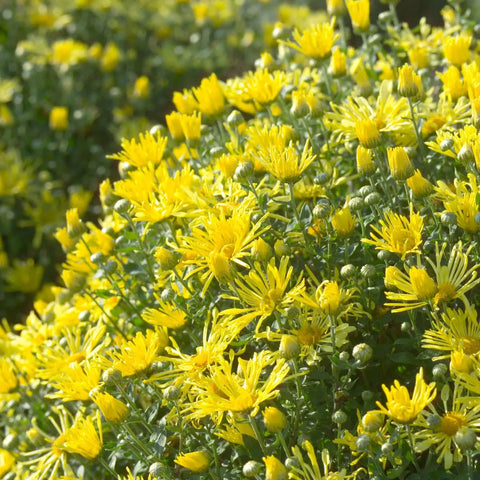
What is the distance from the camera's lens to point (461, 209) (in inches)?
73.2

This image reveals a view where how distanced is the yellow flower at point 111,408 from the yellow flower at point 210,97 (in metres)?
1.18

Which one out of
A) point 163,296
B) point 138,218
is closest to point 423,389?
point 163,296

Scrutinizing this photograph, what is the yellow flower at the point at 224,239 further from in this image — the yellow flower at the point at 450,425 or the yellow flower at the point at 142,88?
the yellow flower at the point at 142,88

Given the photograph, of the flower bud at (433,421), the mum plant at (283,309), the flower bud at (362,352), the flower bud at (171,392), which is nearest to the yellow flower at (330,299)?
the mum plant at (283,309)

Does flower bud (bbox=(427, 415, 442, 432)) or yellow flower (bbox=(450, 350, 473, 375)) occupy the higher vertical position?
yellow flower (bbox=(450, 350, 473, 375))

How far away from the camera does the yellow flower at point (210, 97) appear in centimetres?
261

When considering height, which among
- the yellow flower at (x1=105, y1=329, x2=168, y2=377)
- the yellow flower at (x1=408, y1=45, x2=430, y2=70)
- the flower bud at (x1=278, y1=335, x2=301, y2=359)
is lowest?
the yellow flower at (x1=105, y1=329, x2=168, y2=377)

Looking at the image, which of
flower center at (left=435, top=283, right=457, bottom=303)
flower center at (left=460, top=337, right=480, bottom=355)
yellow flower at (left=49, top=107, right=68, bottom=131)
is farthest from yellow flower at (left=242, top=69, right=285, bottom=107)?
yellow flower at (left=49, top=107, right=68, bottom=131)

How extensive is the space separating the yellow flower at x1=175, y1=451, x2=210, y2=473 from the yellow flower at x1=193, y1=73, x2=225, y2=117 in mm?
1297

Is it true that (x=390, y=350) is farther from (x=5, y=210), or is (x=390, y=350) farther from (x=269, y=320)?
(x=5, y=210)

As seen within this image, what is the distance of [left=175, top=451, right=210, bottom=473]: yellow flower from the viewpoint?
5.77 ft

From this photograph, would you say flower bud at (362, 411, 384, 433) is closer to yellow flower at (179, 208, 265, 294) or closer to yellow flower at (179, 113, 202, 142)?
yellow flower at (179, 208, 265, 294)

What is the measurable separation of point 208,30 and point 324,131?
3986 mm

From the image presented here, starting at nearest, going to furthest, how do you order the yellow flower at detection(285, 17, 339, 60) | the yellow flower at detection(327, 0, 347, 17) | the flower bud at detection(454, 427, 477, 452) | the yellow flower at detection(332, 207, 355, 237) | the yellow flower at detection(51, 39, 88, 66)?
the flower bud at detection(454, 427, 477, 452) → the yellow flower at detection(332, 207, 355, 237) → the yellow flower at detection(285, 17, 339, 60) → the yellow flower at detection(327, 0, 347, 17) → the yellow flower at detection(51, 39, 88, 66)
